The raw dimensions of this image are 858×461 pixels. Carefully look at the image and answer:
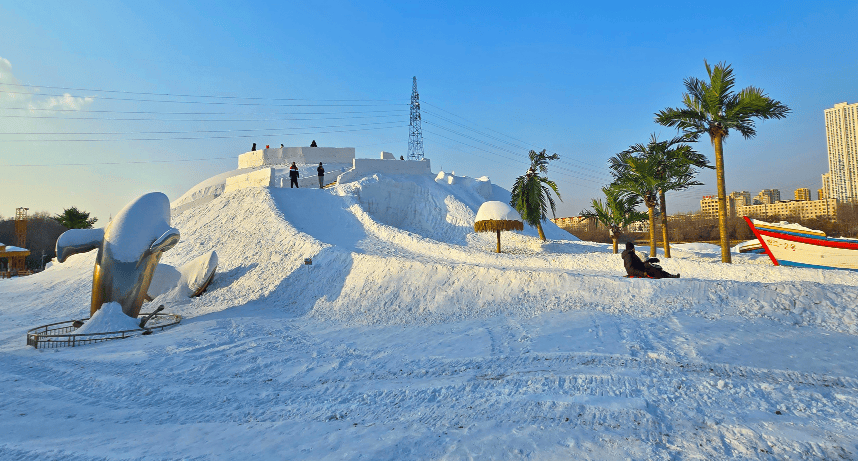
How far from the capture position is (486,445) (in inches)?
152

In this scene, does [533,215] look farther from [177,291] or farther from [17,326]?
[17,326]

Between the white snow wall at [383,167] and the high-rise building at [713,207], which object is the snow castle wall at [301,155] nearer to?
the white snow wall at [383,167]

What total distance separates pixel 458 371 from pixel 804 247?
14574mm

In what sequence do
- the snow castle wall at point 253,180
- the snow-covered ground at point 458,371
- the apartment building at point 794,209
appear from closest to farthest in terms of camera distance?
the snow-covered ground at point 458,371 → the snow castle wall at point 253,180 → the apartment building at point 794,209

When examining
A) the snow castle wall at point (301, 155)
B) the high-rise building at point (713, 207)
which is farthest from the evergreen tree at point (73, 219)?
the high-rise building at point (713, 207)

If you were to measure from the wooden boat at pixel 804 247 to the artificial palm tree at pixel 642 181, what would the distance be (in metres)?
3.52

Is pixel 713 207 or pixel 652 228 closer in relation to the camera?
pixel 652 228

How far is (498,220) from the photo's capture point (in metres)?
17.7

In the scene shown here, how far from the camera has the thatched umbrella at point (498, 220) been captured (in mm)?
17688

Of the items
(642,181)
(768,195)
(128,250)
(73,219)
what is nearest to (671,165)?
(642,181)

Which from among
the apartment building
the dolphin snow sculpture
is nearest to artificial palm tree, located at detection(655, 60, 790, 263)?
the dolphin snow sculpture

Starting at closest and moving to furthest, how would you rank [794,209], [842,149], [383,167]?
[383,167] < [842,149] < [794,209]

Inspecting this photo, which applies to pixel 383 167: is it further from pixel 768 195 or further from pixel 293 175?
pixel 768 195

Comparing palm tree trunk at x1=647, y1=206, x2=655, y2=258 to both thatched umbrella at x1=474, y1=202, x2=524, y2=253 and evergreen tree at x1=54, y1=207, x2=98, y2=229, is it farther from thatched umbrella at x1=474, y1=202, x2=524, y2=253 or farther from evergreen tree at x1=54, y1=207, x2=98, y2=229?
evergreen tree at x1=54, y1=207, x2=98, y2=229
